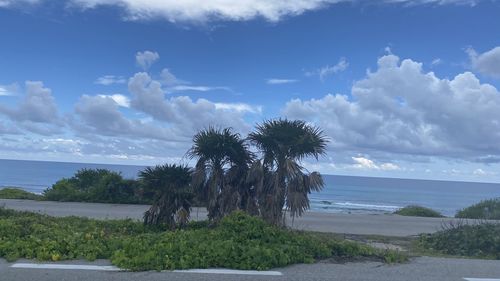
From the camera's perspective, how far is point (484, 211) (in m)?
25.8

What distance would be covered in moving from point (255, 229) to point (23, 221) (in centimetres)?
475

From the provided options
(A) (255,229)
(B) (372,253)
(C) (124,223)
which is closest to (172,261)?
(A) (255,229)

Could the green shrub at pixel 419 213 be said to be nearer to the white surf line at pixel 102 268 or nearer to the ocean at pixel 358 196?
the ocean at pixel 358 196

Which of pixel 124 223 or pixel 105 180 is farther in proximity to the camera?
pixel 105 180

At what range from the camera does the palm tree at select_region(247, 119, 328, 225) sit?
12.7m

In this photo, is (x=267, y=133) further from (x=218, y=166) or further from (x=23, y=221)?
(x=23, y=221)

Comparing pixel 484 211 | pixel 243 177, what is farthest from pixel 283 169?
pixel 484 211

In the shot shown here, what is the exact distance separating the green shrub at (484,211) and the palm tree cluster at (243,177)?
592 inches

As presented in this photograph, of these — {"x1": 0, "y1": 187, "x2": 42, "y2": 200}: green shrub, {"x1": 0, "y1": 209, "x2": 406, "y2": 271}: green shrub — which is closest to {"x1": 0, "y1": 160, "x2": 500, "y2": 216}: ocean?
{"x1": 0, "y1": 187, "x2": 42, "y2": 200}: green shrub

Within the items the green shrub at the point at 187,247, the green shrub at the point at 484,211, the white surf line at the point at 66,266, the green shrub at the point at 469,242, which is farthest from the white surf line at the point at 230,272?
the green shrub at the point at 484,211

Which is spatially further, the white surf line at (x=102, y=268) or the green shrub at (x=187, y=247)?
the green shrub at (x=187, y=247)

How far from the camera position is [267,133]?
13133 millimetres

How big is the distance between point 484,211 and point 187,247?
823 inches

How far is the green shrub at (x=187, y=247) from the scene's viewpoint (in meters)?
8.45
